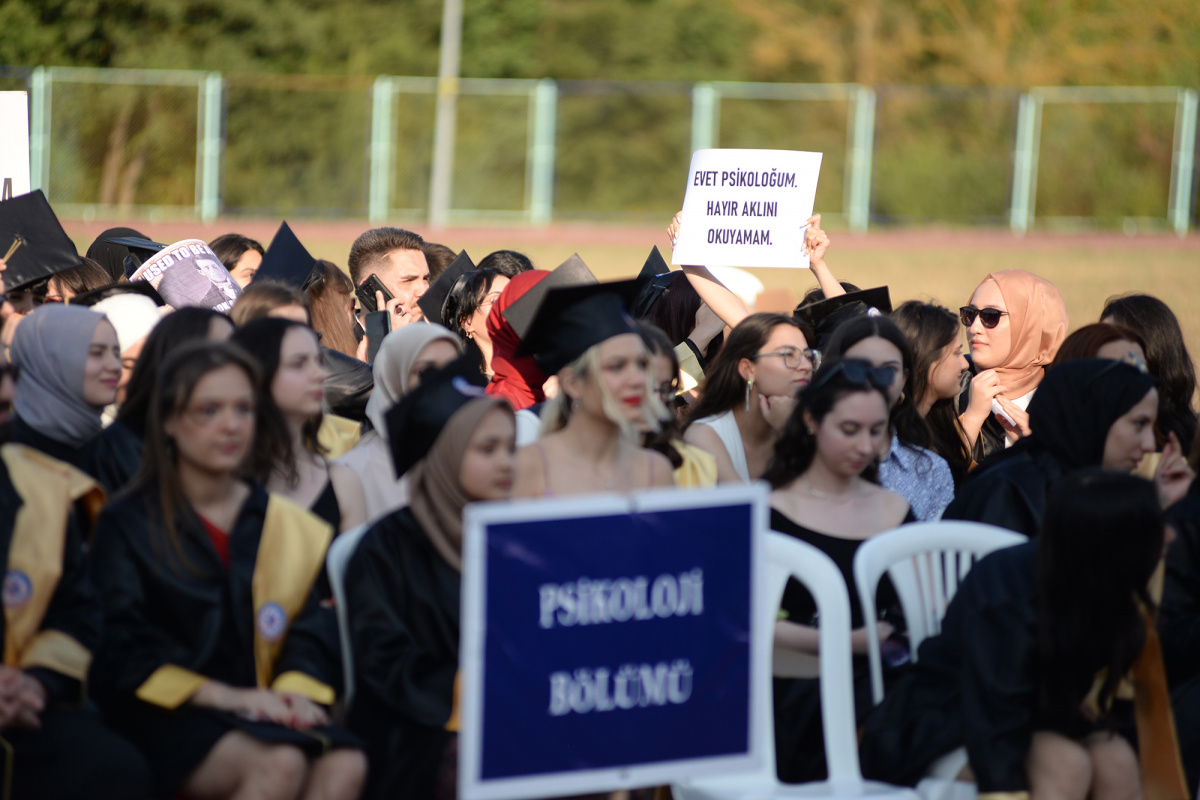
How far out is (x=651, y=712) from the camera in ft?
9.99

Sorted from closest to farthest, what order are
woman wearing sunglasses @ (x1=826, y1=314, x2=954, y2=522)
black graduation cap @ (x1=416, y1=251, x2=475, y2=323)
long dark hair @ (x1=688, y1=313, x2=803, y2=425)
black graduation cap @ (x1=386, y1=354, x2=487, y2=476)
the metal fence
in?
black graduation cap @ (x1=386, y1=354, x2=487, y2=476) → woman wearing sunglasses @ (x1=826, y1=314, x2=954, y2=522) → long dark hair @ (x1=688, y1=313, x2=803, y2=425) → black graduation cap @ (x1=416, y1=251, x2=475, y2=323) → the metal fence

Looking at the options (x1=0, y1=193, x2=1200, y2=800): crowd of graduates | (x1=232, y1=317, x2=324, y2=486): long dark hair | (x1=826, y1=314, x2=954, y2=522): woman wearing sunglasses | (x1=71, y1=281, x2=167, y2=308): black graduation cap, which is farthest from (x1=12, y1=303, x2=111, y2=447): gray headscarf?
(x1=826, y1=314, x2=954, y2=522): woman wearing sunglasses

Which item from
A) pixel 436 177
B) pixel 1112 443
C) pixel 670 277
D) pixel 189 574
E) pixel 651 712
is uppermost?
pixel 436 177

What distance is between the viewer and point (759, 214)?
6727mm

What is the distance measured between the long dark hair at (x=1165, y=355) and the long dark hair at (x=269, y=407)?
346 centimetres

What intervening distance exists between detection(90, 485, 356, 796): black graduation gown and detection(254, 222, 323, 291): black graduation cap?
294 centimetres

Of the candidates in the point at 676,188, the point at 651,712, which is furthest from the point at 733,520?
the point at 676,188

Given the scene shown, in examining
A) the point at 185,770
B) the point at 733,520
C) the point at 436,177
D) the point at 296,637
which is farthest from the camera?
the point at 436,177

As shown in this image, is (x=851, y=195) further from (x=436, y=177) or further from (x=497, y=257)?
(x=497, y=257)

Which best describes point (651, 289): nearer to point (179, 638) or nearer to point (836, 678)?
point (836, 678)

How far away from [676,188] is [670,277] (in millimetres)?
26014

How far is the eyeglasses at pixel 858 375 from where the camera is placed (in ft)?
14.2

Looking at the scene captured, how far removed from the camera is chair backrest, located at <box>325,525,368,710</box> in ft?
12.1

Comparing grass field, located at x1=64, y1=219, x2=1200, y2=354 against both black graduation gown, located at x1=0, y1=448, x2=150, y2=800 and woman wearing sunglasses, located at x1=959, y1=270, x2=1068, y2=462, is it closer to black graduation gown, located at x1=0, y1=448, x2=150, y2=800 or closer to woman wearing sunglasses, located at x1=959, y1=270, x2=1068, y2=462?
woman wearing sunglasses, located at x1=959, y1=270, x2=1068, y2=462
